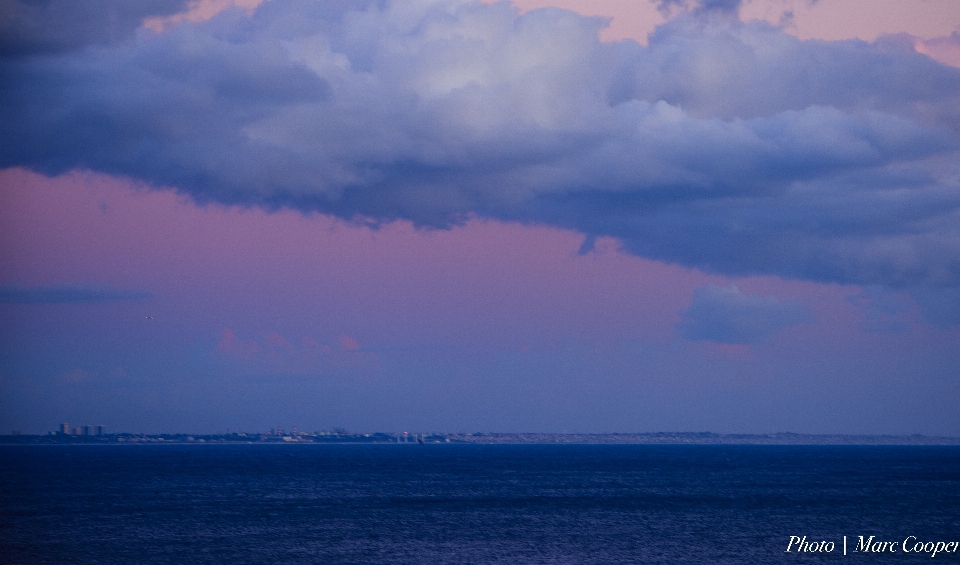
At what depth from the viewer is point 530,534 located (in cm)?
8169

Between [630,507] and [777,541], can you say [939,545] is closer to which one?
[777,541]

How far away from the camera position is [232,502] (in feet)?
368

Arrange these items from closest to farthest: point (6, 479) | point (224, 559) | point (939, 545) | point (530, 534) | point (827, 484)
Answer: point (224, 559), point (939, 545), point (530, 534), point (827, 484), point (6, 479)

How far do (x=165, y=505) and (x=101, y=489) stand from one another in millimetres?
32215

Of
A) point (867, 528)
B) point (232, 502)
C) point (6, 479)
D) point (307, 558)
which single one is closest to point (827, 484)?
point (867, 528)

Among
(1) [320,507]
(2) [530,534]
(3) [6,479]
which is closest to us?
(2) [530,534]

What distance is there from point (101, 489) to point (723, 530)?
9095 centimetres

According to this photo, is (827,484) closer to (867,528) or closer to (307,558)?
(867,528)

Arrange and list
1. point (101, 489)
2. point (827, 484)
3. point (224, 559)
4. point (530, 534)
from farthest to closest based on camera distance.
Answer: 1. point (827, 484)
2. point (101, 489)
3. point (530, 534)
4. point (224, 559)

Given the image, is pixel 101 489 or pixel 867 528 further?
pixel 101 489

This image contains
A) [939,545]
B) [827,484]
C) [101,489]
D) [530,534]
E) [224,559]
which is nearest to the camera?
[224,559]

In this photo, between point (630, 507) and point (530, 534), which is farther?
point (630, 507)

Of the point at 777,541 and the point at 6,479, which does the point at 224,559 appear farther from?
the point at 6,479

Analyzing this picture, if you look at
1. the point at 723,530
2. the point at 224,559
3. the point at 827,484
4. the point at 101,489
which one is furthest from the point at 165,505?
the point at 827,484
